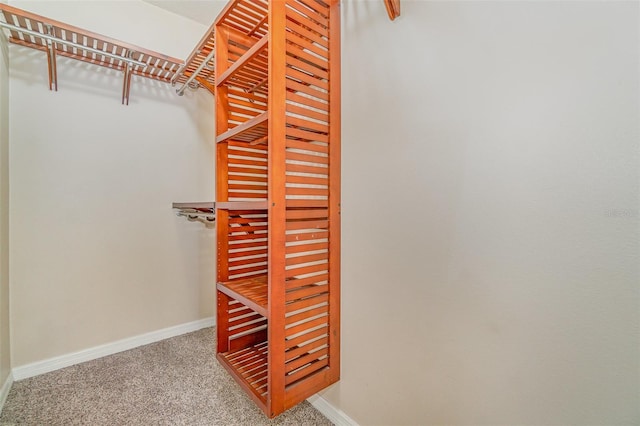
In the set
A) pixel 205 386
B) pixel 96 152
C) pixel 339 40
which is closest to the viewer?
pixel 339 40

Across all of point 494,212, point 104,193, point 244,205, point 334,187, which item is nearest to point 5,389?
point 104,193

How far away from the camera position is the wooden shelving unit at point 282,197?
1140mm

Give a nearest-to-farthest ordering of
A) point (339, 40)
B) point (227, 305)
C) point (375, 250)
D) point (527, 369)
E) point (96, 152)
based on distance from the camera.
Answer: point (527, 369), point (375, 250), point (339, 40), point (227, 305), point (96, 152)

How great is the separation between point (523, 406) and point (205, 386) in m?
1.70

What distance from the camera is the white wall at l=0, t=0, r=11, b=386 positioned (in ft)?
5.41

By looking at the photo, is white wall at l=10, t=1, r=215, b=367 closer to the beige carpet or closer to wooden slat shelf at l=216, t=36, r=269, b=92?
the beige carpet

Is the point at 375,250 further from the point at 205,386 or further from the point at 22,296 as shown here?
the point at 22,296

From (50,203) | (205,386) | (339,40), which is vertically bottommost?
(205,386)

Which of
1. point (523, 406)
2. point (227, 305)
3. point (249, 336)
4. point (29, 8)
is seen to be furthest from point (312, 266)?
point (29, 8)

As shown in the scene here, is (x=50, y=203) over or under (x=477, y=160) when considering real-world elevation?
under

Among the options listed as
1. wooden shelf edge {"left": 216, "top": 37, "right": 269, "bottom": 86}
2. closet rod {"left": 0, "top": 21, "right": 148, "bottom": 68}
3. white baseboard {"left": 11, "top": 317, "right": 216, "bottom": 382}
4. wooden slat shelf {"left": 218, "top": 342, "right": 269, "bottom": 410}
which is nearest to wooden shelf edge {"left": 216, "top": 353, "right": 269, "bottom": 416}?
wooden slat shelf {"left": 218, "top": 342, "right": 269, "bottom": 410}

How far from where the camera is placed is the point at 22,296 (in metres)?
1.84

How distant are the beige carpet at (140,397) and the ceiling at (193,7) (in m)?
2.76

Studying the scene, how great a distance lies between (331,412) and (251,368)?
48cm
